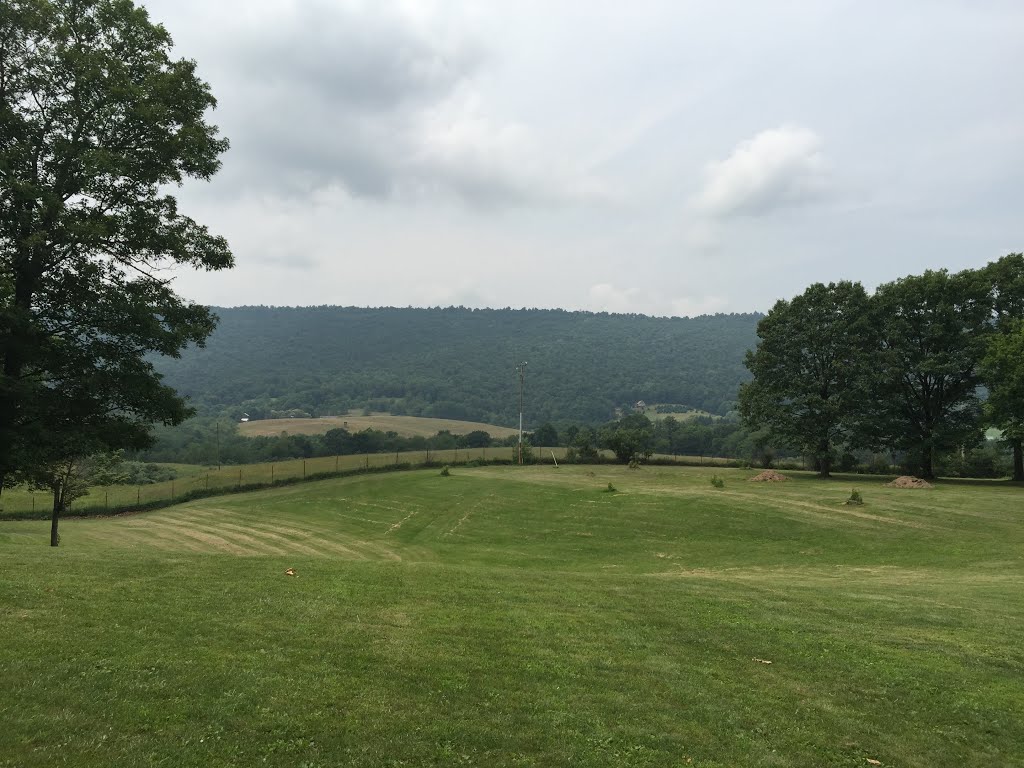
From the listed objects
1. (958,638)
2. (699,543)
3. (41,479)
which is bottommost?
(699,543)

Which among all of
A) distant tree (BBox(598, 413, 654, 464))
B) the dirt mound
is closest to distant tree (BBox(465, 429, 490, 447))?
distant tree (BBox(598, 413, 654, 464))

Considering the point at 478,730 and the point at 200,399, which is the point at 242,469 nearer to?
the point at 478,730

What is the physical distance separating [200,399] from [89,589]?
552ft

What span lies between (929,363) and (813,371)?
27.5 feet

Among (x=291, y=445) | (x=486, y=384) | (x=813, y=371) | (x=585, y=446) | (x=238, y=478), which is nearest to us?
(x=238, y=478)

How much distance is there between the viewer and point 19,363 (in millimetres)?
11398

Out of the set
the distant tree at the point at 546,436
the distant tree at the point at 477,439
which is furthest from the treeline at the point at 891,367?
the distant tree at the point at 477,439

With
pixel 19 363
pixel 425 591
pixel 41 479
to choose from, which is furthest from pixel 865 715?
pixel 41 479

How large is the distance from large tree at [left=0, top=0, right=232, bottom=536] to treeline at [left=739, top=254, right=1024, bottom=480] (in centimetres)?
4812

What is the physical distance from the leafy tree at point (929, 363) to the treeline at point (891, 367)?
8 centimetres

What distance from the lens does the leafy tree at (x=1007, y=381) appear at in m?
38.6

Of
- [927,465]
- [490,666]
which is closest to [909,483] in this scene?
[927,465]

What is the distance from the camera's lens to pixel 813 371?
169 feet

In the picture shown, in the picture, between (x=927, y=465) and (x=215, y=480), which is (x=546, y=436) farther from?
(x=215, y=480)
